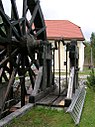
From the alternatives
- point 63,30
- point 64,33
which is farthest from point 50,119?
point 63,30

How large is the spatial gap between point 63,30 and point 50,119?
26.4 metres

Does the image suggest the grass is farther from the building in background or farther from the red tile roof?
the red tile roof

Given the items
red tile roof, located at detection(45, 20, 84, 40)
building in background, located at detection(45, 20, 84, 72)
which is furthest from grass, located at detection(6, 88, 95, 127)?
red tile roof, located at detection(45, 20, 84, 40)

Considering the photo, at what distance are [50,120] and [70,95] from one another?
1471 mm

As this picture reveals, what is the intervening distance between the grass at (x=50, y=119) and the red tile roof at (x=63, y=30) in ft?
72.3

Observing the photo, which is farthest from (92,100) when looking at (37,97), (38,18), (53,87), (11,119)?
(11,119)

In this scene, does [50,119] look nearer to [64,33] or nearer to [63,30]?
[64,33]

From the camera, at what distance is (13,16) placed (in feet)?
27.8

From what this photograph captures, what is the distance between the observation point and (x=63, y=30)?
33062mm

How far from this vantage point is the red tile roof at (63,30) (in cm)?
3100

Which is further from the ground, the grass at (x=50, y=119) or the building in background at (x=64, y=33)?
the building in background at (x=64, y=33)

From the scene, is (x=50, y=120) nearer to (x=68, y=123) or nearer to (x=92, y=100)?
(x=68, y=123)

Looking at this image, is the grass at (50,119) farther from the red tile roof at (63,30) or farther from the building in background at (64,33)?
the red tile roof at (63,30)

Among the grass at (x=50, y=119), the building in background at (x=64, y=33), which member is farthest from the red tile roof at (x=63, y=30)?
the grass at (x=50, y=119)
